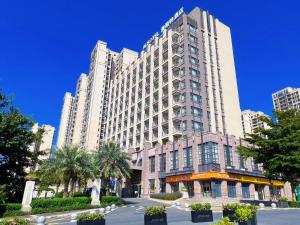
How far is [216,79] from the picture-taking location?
70812 mm

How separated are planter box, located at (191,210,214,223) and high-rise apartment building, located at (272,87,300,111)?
157117mm

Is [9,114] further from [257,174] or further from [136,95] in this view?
[136,95]

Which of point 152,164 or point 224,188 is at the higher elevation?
point 152,164

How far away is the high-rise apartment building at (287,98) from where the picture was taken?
520 feet

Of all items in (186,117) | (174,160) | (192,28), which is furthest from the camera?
(192,28)

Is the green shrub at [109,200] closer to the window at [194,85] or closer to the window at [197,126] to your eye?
the window at [197,126]

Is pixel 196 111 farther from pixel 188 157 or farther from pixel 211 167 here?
pixel 211 167

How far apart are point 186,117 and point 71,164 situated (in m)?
31.5

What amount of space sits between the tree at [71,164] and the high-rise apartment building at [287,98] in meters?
149

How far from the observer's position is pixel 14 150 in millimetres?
30906

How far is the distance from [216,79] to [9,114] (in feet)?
177

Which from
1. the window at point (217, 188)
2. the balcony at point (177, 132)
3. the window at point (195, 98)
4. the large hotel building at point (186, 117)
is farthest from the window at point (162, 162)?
the window at point (195, 98)

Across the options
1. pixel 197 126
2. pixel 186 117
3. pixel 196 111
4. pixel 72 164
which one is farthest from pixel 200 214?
pixel 196 111

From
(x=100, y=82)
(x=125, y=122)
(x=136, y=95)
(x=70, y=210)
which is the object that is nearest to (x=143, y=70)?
(x=136, y=95)
